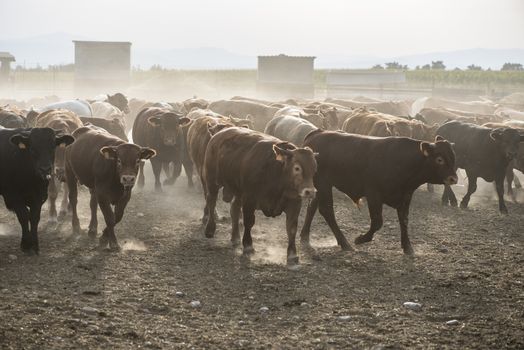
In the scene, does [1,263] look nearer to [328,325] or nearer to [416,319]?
[328,325]

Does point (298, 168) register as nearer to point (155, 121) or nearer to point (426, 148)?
point (426, 148)

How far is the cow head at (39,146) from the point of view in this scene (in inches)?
392

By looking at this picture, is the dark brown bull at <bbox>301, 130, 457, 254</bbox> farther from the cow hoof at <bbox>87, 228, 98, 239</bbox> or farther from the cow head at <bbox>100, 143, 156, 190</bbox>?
the cow hoof at <bbox>87, 228, 98, 239</bbox>

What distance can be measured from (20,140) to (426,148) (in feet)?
16.4

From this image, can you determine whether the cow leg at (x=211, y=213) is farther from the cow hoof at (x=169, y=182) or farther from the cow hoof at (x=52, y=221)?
the cow hoof at (x=169, y=182)

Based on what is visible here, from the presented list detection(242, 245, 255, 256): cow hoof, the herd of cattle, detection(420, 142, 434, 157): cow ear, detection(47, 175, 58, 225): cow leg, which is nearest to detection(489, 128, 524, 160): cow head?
the herd of cattle

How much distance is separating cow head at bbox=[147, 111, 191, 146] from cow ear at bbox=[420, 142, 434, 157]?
624cm

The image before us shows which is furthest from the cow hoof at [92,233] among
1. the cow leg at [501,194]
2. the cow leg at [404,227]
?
the cow leg at [501,194]

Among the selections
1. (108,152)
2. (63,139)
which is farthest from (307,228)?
(63,139)

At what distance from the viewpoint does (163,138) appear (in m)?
16.1

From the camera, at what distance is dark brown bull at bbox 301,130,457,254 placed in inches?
422

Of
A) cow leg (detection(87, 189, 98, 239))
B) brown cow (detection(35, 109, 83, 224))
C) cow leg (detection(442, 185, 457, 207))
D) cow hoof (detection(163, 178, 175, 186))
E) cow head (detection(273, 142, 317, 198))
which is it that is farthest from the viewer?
cow hoof (detection(163, 178, 175, 186))

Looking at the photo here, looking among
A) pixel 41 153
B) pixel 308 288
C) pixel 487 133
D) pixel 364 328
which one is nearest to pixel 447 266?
pixel 308 288

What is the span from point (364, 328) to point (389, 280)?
6.34 ft
